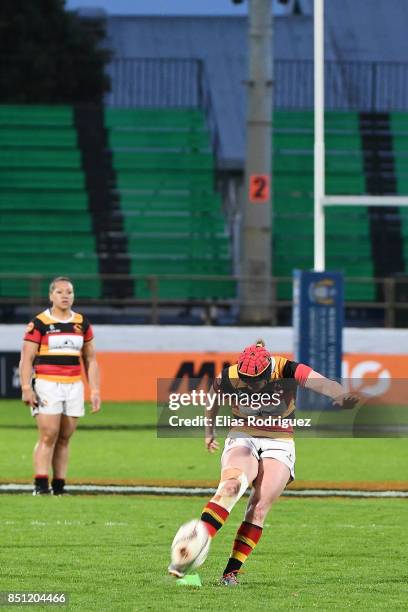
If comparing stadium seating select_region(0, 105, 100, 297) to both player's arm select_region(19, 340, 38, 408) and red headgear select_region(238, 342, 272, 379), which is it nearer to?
player's arm select_region(19, 340, 38, 408)

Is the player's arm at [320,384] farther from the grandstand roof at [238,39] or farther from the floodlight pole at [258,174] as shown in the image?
the grandstand roof at [238,39]

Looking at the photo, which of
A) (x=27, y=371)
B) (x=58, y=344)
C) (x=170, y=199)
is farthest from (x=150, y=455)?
(x=170, y=199)

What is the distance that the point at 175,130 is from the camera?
3033 cm

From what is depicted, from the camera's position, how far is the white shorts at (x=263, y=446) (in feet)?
29.6

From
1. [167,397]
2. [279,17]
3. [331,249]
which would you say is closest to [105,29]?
[279,17]

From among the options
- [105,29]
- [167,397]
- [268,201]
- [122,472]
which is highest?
[105,29]

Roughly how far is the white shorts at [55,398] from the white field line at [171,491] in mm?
894

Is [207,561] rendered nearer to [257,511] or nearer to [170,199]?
[257,511]

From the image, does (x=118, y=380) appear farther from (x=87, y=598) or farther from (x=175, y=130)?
(x=87, y=598)

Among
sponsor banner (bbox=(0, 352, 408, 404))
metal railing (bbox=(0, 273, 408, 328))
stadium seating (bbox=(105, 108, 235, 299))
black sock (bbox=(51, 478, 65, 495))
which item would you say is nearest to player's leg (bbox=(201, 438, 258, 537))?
black sock (bbox=(51, 478, 65, 495))

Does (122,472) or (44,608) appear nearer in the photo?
(44,608)

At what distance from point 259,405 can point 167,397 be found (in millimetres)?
1168
